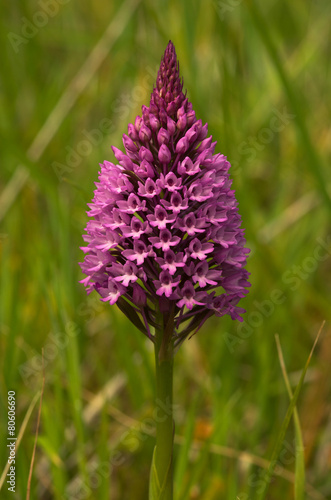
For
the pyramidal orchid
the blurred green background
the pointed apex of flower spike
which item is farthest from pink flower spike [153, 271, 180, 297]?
the blurred green background

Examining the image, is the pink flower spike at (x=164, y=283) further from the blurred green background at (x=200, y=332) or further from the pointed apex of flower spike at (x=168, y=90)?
the blurred green background at (x=200, y=332)

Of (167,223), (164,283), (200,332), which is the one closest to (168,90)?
(167,223)

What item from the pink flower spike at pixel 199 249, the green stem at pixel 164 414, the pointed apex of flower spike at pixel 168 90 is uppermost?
the pointed apex of flower spike at pixel 168 90

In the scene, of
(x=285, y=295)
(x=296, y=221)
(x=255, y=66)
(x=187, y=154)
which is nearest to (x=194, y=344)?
(x=285, y=295)

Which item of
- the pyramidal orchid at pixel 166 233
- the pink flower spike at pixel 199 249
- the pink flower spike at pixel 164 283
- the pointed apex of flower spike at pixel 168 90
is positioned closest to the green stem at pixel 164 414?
the pyramidal orchid at pixel 166 233

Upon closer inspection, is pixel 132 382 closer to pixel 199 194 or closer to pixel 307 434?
pixel 307 434
